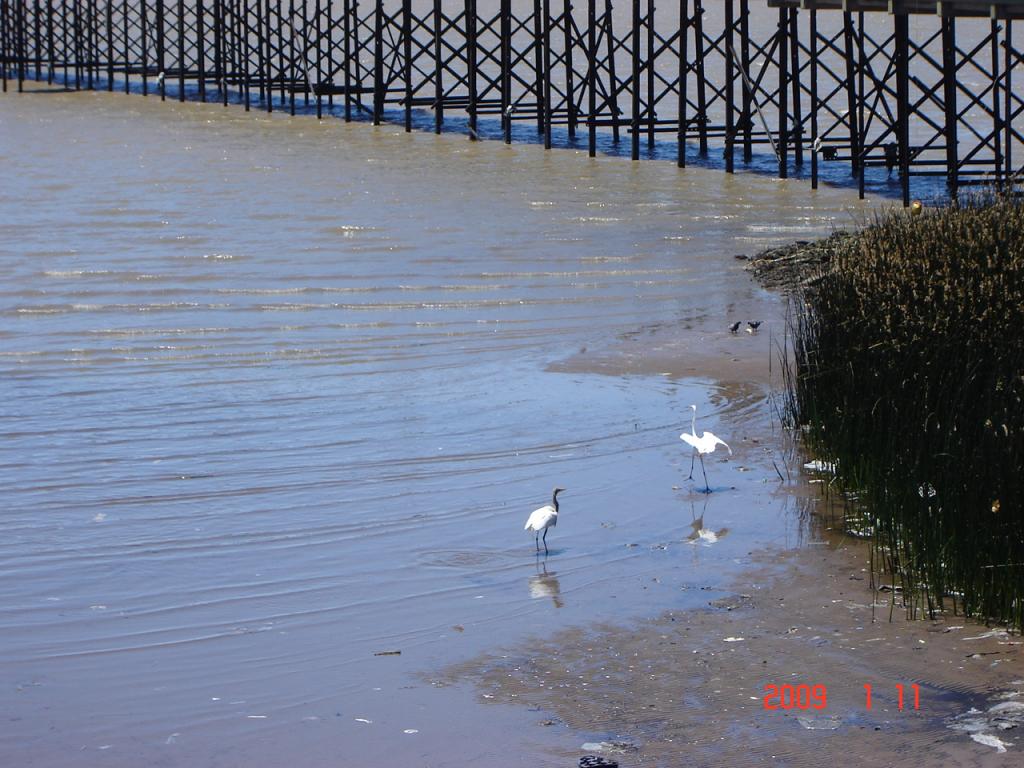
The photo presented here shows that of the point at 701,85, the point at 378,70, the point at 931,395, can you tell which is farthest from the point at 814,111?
the point at 931,395

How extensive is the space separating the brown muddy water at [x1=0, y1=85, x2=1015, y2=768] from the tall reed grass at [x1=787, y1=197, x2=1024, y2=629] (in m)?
0.48

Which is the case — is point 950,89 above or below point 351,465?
above

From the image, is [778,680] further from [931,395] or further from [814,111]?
[814,111]

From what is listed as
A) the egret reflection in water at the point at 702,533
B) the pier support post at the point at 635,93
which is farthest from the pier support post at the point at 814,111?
the egret reflection in water at the point at 702,533

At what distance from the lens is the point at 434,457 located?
880 cm

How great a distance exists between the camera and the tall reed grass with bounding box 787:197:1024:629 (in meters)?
6.14

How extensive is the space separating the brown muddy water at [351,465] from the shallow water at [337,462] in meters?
0.02

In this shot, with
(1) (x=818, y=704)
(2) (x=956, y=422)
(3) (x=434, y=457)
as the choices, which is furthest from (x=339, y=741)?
(3) (x=434, y=457)

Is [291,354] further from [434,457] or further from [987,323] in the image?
[987,323]

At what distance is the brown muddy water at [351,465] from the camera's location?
5.57 m

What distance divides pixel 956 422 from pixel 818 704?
1923 mm

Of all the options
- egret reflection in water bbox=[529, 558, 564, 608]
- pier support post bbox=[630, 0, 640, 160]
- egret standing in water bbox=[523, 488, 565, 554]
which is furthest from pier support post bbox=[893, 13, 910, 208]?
egret reflection in water bbox=[529, 558, 564, 608]

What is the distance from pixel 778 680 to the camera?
5539mm
